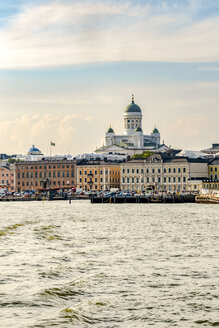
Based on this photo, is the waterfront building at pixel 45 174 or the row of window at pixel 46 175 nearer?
the waterfront building at pixel 45 174

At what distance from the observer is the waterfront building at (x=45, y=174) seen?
151 m

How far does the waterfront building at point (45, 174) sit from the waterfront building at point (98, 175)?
201 centimetres

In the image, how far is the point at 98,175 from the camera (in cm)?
14775

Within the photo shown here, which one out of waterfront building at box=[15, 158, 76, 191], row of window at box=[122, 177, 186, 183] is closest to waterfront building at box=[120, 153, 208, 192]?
row of window at box=[122, 177, 186, 183]

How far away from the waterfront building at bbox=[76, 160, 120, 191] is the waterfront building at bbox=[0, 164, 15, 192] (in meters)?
17.1

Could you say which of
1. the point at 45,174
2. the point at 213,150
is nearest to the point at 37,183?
the point at 45,174

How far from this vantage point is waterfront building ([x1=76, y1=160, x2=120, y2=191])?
147 m

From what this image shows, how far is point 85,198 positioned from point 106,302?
10868 cm

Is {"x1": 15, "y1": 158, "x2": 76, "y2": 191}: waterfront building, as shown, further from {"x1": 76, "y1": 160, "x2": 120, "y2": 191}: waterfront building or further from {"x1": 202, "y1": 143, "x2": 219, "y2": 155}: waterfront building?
{"x1": 202, "y1": 143, "x2": 219, "y2": 155}: waterfront building

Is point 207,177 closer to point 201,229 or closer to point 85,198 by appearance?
point 85,198

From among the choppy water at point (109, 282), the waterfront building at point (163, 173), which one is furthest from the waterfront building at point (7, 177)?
the choppy water at point (109, 282)

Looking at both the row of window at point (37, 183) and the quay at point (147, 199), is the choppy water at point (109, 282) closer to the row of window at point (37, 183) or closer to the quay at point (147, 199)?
the quay at point (147, 199)

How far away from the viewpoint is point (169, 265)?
24.3m

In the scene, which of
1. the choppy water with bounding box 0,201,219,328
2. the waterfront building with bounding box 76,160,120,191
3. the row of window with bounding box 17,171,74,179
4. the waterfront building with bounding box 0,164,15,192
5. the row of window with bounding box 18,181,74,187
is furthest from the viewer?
the waterfront building with bounding box 0,164,15,192
